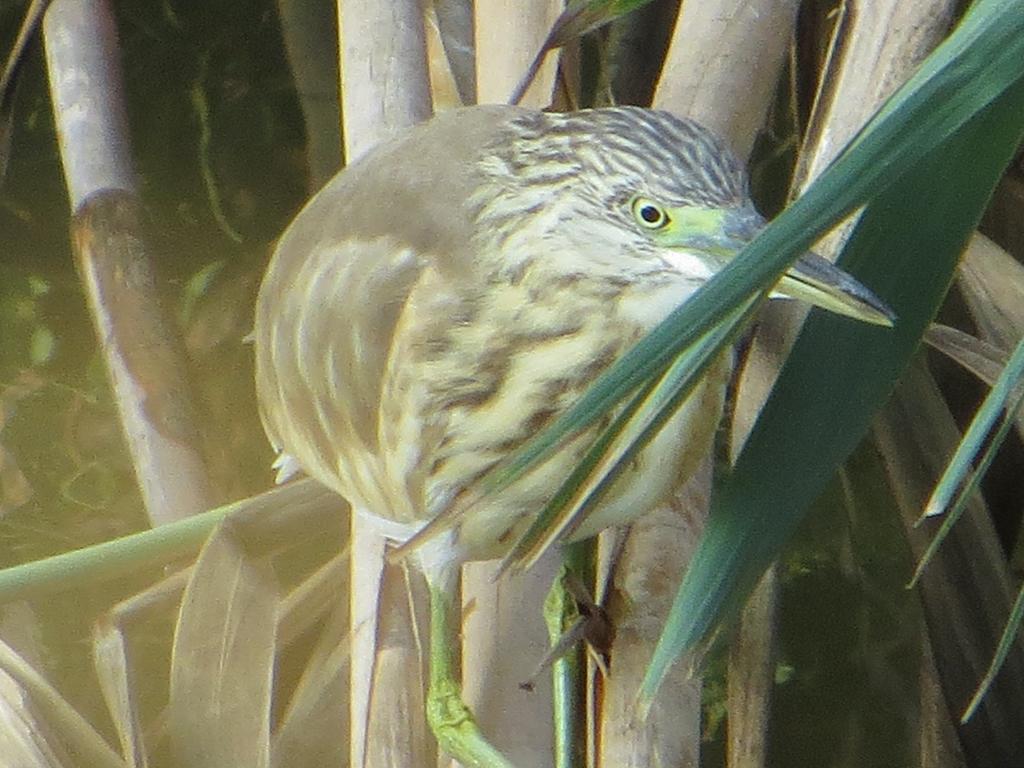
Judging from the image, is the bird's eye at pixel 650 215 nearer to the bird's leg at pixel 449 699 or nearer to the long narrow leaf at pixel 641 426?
the long narrow leaf at pixel 641 426

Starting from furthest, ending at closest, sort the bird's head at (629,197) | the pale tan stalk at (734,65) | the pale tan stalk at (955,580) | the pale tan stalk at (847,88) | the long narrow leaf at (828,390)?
1. the pale tan stalk at (955,580)
2. the pale tan stalk at (734,65)
3. the pale tan stalk at (847,88)
4. the bird's head at (629,197)
5. the long narrow leaf at (828,390)

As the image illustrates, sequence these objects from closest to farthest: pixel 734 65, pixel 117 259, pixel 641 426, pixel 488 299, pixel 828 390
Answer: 1. pixel 641 426
2. pixel 828 390
3. pixel 488 299
4. pixel 734 65
5. pixel 117 259

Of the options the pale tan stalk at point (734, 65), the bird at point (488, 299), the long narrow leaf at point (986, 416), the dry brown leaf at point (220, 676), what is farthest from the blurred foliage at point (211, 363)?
the long narrow leaf at point (986, 416)

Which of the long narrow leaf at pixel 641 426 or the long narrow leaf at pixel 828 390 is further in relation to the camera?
the long narrow leaf at pixel 828 390

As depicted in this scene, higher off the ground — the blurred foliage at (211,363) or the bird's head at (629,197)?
the bird's head at (629,197)

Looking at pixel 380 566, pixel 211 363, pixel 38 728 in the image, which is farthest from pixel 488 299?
pixel 211 363

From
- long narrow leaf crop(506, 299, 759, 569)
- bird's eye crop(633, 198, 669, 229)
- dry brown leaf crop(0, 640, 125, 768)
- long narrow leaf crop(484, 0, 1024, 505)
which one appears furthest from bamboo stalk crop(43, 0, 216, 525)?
long narrow leaf crop(484, 0, 1024, 505)

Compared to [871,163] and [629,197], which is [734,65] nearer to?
[629,197]
